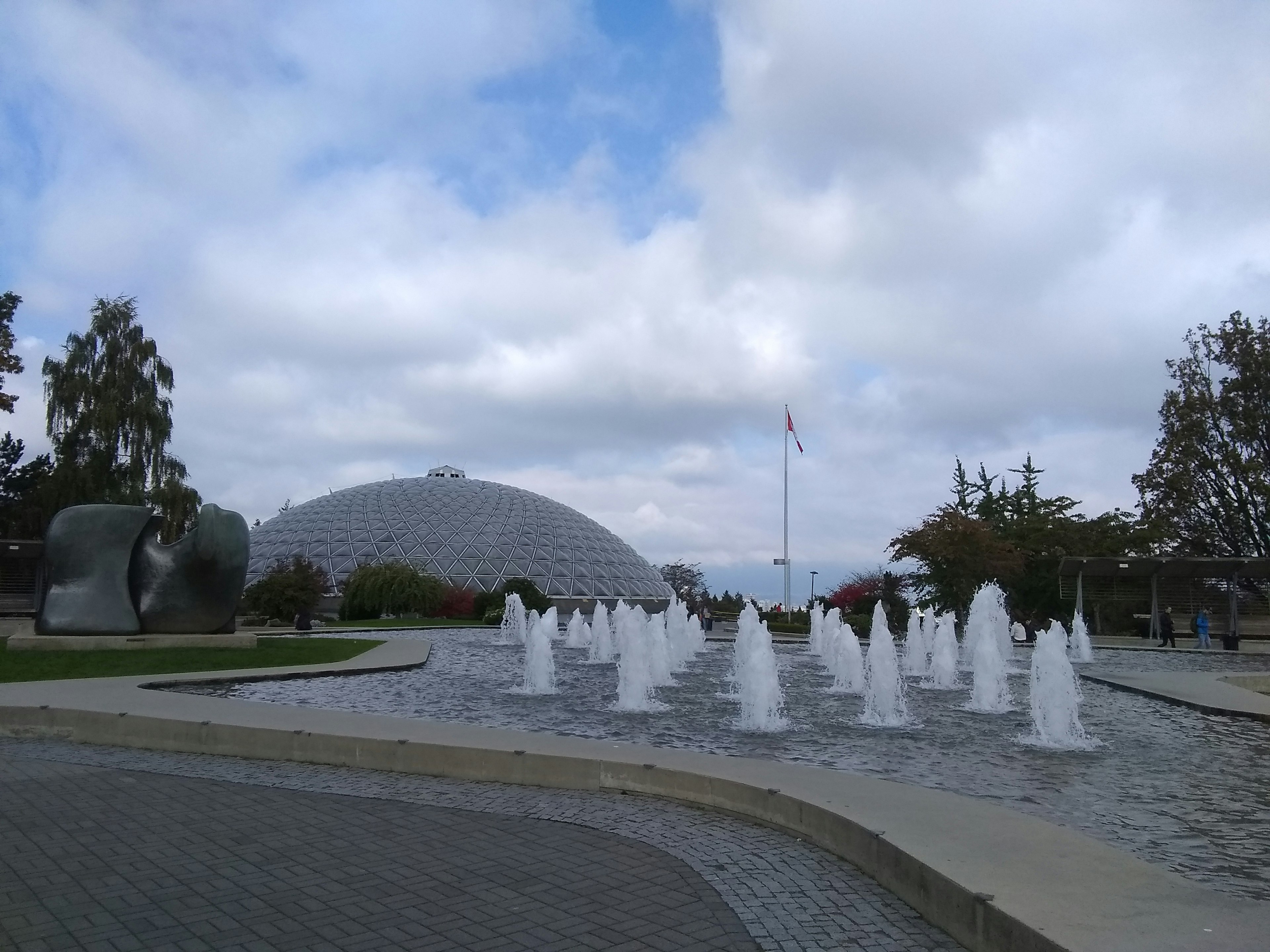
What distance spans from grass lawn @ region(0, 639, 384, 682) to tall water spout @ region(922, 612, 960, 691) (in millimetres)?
11047

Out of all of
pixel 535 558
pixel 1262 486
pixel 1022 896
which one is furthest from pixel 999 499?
pixel 1022 896

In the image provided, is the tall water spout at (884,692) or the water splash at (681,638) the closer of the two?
the tall water spout at (884,692)

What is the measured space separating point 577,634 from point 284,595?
40.4 feet

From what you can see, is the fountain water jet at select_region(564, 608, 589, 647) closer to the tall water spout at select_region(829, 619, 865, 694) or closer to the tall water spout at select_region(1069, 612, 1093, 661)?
the tall water spout at select_region(829, 619, 865, 694)

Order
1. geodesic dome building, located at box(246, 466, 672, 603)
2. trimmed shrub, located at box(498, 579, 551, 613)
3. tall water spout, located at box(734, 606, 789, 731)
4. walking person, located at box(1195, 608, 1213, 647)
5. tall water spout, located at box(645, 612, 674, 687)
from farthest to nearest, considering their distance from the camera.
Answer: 1. geodesic dome building, located at box(246, 466, 672, 603)
2. trimmed shrub, located at box(498, 579, 551, 613)
3. walking person, located at box(1195, 608, 1213, 647)
4. tall water spout, located at box(645, 612, 674, 687)
5. tall water spout, located at box(734, 606, 789, 731)

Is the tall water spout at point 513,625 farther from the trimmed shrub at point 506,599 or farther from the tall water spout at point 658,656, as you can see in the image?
the tall water spout at point 658,656

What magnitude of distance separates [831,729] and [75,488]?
32.2m

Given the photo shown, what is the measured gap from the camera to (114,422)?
34.6 m

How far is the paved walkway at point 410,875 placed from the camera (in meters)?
4.41

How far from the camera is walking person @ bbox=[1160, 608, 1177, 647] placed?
28344 millimetres

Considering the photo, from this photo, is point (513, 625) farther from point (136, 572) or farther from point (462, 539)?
point (462, 539)

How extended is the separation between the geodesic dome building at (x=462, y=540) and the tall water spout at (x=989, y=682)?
36.4m

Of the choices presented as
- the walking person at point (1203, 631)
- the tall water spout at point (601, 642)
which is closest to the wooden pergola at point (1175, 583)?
the walking person at point (1203, 631)

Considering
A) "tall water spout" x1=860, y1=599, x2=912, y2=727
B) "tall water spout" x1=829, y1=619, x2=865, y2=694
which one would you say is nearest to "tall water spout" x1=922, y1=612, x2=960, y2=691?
"tall water spout" x1=829, y1=619, x2=865, y2=694
